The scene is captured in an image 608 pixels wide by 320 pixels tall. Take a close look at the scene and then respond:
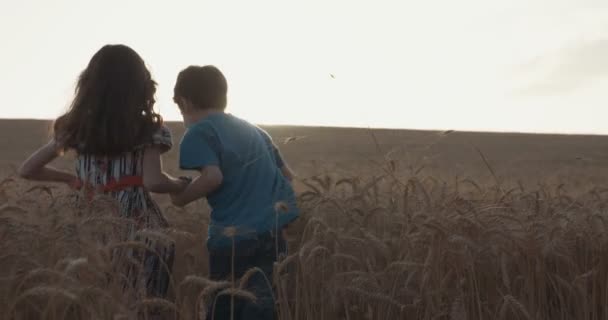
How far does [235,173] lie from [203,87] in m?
0.35

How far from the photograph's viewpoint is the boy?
3.25 m

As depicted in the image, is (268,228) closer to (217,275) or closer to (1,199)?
(217,275)

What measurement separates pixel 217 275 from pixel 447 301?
887 millimetres

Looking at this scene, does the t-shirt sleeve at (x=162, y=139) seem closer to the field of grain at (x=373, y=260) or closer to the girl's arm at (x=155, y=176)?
the girl's arm at (x=155, y=176)

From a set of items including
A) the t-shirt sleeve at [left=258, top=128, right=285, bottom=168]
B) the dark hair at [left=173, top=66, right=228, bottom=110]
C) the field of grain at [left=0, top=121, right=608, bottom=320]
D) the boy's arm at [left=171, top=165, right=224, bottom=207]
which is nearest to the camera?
the field of grain at [left=0, top=121, right=608, bottom=320]

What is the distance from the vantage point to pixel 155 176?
3.25 meters

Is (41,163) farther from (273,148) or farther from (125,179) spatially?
(273,148)

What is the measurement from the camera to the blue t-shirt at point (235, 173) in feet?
10.7

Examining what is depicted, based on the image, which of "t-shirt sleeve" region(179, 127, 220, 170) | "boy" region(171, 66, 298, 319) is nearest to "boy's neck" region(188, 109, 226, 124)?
"boy" region(171, 66, 298, 319)

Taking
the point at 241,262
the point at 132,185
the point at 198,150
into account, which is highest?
the point at 198,150

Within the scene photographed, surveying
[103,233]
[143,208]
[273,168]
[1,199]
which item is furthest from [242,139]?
[1,199]

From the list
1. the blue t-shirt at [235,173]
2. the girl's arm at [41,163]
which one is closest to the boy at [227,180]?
the blue t-shirt at [235,173]

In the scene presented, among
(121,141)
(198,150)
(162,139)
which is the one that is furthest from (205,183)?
(121,141)

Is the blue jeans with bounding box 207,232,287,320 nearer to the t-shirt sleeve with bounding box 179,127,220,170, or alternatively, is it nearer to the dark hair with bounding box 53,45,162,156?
the t-shirt sleeve with bounding box 179,127,220,170
